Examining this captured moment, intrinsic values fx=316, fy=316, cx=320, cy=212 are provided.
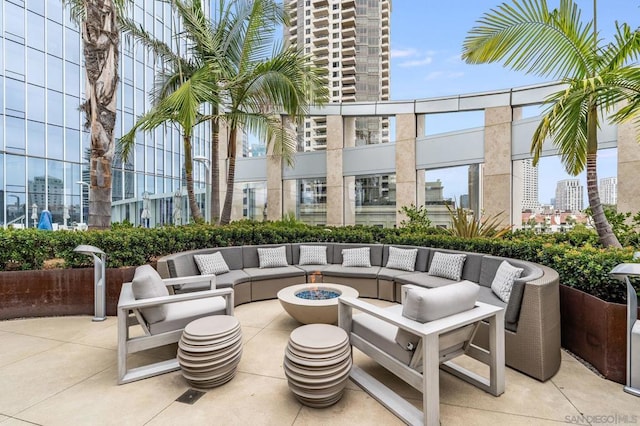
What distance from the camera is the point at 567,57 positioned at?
3.93 metres

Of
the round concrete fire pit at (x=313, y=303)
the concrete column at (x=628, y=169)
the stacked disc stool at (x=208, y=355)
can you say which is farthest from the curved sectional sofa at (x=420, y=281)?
the concrete column at (x=628, y=169)

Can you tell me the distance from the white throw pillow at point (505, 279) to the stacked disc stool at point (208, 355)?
2873 millimetres

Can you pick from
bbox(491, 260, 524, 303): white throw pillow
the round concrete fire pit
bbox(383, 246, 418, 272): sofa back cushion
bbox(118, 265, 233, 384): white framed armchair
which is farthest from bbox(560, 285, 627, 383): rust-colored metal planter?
bbox(118, 265, 233, 384): white framed armchair

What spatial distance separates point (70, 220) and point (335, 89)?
2948 cm

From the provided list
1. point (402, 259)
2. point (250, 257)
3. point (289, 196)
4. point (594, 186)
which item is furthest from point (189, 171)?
point (594, 186)

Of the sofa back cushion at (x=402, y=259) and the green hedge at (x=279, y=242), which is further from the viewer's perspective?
the sofa back cushion at (x=402, y=259)

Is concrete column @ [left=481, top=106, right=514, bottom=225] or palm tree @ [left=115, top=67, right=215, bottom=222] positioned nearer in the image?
palm tree @ [left=115, top=67, right=215, bottom=222]

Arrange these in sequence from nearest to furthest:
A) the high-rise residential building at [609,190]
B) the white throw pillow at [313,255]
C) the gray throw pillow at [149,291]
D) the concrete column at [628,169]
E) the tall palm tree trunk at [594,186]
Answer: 1. the gray throw pillow at [149,291]
2. the tall palm tree trunk at [594,186]
3. the white throw pillow at [313,255]
4. the concrete column at [628,169]
5. the high-rise residential building at [609,190]

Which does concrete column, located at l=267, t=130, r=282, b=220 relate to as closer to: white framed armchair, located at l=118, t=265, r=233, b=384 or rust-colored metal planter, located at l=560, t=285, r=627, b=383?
white framed armchair, located at l=118, t=265, r=233, b=384

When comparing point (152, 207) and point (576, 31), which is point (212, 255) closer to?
point (576, 31)

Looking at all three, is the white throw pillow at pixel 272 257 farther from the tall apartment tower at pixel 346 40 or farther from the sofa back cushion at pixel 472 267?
the tall apartment tower at pixel 346 40

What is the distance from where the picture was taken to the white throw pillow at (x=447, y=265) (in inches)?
181

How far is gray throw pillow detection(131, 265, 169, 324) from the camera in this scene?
2844 millimetres

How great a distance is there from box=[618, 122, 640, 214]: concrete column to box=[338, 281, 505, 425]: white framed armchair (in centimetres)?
617
